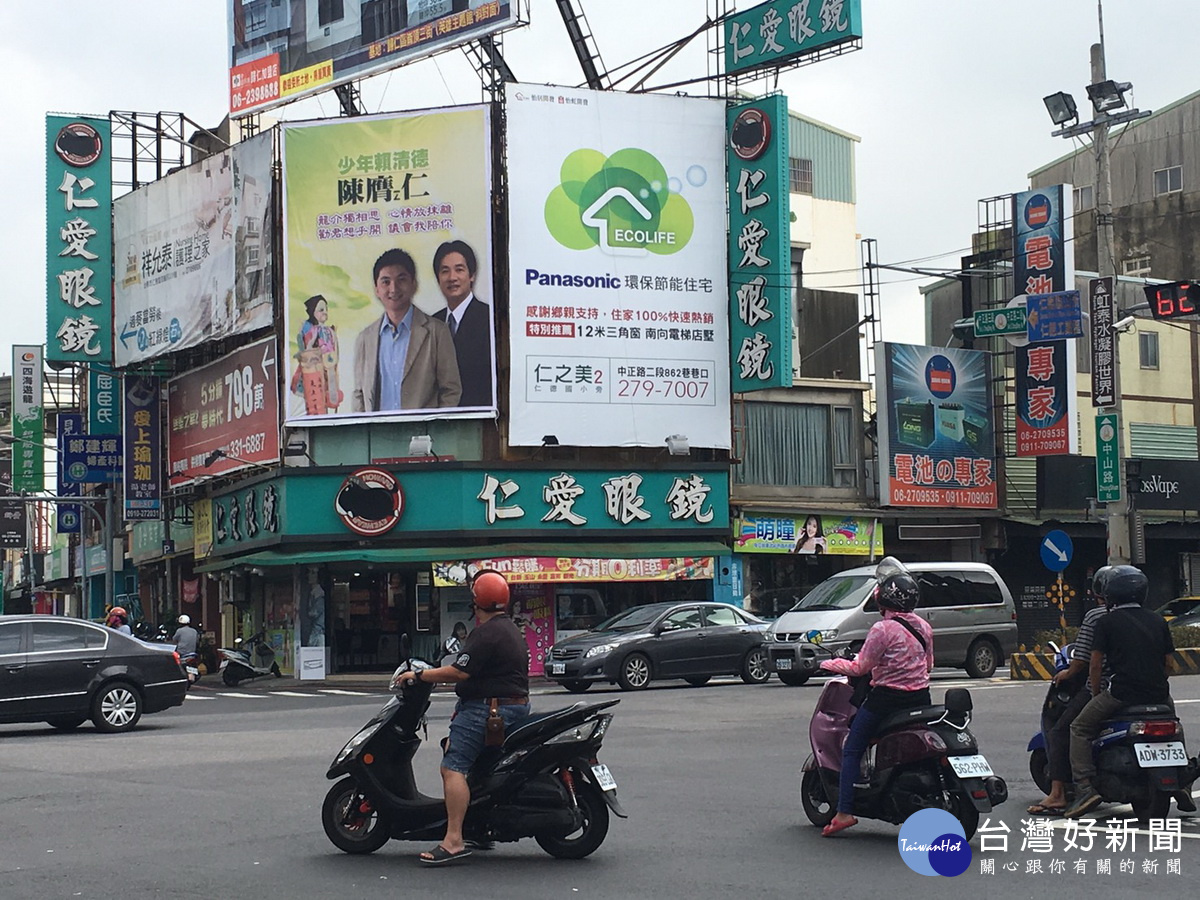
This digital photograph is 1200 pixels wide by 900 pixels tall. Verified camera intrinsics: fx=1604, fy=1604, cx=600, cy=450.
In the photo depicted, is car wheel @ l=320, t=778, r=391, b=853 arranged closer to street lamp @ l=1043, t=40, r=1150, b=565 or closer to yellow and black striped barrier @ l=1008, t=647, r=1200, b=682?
yellow and black striped barrier @ l=1008, t=647, r=1200, b=682

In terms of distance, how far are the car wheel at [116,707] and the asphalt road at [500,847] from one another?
3.35ft

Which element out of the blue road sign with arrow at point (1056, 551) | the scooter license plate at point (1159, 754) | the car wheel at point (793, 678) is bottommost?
the car wheel at point (793, 678)

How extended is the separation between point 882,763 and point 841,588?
16.3 meters

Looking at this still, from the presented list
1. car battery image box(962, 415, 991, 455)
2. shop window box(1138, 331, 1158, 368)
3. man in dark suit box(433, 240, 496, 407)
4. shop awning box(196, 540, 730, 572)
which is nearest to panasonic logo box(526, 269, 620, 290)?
man in dark suit box(433, 240, 496, 407)

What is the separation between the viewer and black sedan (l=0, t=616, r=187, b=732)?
1903 cm

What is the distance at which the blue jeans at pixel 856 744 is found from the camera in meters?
9.23

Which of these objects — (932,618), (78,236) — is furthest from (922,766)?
(78,236)

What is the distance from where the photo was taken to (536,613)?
35.3m

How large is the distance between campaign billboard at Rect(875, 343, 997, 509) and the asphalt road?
2030 cm

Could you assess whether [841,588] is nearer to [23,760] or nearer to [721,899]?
[23,760]

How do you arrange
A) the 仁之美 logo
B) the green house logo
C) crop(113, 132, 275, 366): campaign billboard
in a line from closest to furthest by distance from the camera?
1. the 仁之美 logo
2. the green house logo
3. crop(113, 132, 275, 366): campaign billboard

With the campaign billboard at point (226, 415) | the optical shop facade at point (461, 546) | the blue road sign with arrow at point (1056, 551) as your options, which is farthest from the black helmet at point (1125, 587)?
the campaign billboard at point (226, 415)

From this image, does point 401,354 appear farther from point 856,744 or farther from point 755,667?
point 856,744

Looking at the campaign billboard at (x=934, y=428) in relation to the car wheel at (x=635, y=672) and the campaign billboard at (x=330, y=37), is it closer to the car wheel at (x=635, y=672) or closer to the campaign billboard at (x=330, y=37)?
the campaign billboard at (x=330, y=37)
